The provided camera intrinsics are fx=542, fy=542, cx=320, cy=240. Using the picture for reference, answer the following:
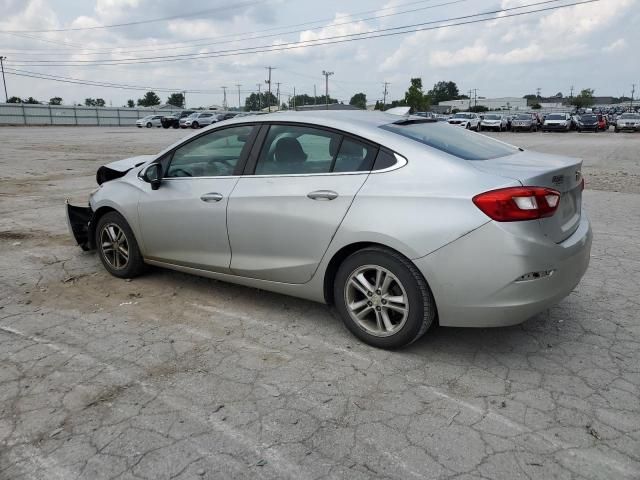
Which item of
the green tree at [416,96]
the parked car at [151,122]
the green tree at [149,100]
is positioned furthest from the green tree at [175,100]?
the parked car at [151,122]

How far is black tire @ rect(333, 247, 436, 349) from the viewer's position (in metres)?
3.30

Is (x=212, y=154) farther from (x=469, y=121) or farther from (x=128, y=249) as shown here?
(x=469, y=121)

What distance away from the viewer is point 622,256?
18.8 ft

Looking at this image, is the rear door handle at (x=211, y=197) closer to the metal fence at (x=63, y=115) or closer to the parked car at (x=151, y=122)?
the parked car at (x=151, y=122)

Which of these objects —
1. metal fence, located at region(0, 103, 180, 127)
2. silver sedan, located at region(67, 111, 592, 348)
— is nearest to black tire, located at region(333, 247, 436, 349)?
silver sedan, located at region(67, 111, 592, 348)

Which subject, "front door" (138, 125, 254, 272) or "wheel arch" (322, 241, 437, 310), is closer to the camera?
"wheel arch" (322, 241, 437, 310)

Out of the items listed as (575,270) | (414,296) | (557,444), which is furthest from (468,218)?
(557,444)

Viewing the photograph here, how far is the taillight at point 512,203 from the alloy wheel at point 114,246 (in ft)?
10.6

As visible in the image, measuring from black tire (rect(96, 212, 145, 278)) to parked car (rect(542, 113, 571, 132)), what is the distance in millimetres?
41504

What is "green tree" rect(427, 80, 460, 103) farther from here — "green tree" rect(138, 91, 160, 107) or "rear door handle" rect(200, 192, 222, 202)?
"rear door handle" rect(200, 192, 222, 202)

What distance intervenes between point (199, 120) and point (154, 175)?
154 ft

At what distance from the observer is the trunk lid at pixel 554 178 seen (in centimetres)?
318

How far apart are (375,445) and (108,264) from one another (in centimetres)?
347

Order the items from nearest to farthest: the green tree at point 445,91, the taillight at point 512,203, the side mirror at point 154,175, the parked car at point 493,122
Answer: the taillight at point 512,203
the side mirror at point 154,175
the parked car at point 493,122
the green tree at point 445,91
